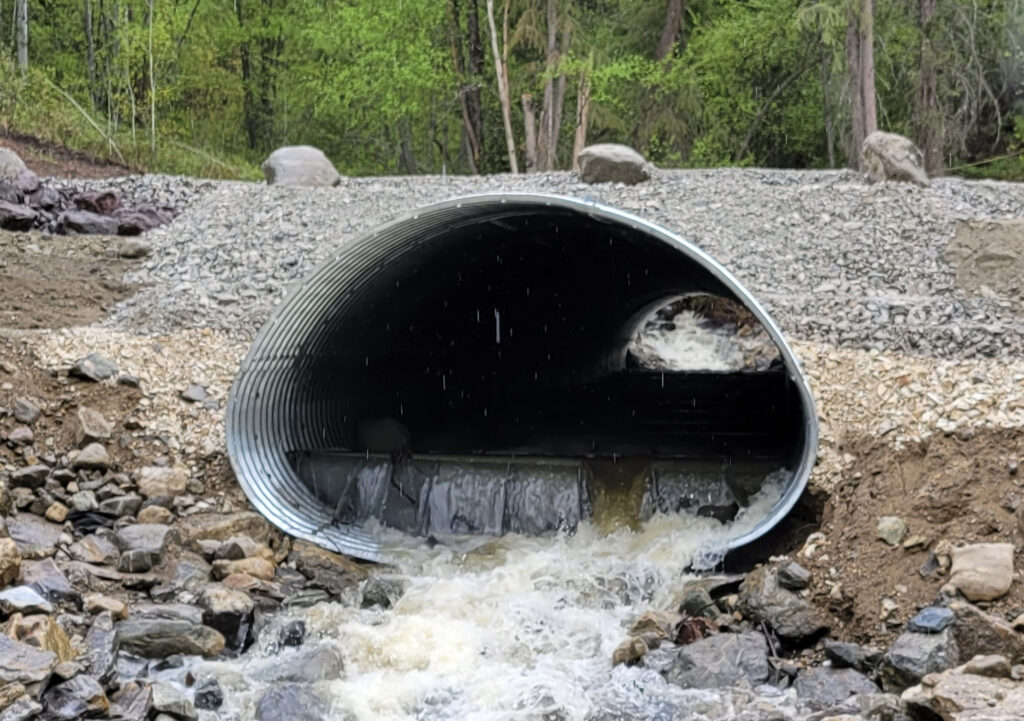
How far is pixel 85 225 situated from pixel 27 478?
676 cm

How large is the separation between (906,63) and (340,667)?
18.3 m

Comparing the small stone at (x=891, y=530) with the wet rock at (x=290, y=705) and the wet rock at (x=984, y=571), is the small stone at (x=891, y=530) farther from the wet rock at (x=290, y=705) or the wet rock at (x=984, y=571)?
the wet rock at (x=290, y=705)

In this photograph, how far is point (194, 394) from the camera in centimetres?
851

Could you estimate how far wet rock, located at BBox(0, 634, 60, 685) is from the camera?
4535 mm

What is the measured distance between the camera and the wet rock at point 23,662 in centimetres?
454

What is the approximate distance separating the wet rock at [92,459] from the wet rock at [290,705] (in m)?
2.76

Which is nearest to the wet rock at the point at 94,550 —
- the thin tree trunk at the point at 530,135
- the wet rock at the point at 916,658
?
the wet rock at the point at 916,658

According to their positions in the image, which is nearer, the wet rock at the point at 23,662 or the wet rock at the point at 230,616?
the wet rock at the point at 23,662

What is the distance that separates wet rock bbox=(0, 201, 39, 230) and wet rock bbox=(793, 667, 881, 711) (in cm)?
1040

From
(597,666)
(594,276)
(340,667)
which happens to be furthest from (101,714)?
(594,276)

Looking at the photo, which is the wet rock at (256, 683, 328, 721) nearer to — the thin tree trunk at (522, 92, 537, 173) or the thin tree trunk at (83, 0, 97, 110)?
the thin tree trunk at (522, 92, 537, 173)

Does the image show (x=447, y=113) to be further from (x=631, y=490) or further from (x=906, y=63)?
(x=631, y=490)

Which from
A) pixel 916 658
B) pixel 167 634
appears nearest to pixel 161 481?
pixel 167 634

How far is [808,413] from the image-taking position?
21.5ft
